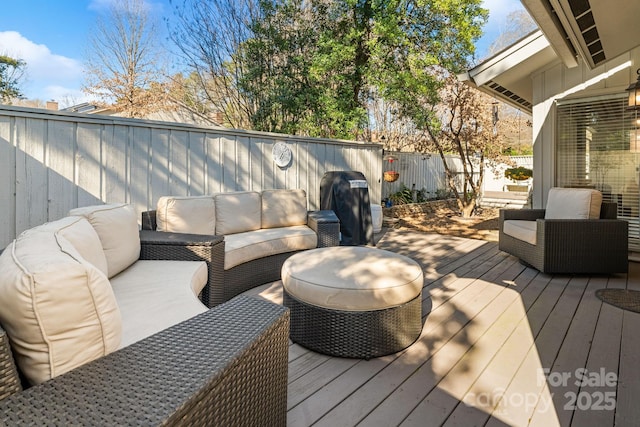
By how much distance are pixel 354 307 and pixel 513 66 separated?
4911mm

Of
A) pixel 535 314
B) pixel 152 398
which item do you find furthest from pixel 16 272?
pixel 535 314

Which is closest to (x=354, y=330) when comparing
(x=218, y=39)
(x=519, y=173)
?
(x=218, y=39)

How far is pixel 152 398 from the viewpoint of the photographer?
77 cm

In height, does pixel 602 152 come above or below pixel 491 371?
above

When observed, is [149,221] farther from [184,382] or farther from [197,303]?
[184,382]

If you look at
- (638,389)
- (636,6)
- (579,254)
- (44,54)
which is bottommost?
(638,389)

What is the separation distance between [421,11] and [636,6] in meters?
4.93

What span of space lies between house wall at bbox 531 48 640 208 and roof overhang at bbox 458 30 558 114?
0.95ft

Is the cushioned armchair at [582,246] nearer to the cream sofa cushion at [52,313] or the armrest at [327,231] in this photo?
the armrest at [327,231]

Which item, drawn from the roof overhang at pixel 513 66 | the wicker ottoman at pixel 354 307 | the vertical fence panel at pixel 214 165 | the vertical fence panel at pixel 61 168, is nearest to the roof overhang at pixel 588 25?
the roof overhang at pixel 513 66

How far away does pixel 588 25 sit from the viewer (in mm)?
3525

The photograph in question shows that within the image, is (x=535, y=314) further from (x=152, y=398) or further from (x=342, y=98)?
(x=342, y=98)

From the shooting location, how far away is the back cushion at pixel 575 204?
4.06 m

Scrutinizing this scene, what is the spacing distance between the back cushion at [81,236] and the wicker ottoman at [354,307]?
109cm
